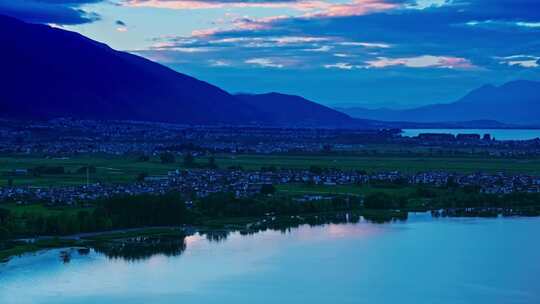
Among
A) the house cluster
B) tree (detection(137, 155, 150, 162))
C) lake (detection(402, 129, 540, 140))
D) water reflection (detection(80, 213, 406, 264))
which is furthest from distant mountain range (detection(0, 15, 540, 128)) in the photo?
water reflection (detection(80, 213, 406, 264))

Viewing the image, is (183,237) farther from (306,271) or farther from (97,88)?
(97,88)

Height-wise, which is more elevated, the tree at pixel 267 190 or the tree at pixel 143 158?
the tree at pixel 143 158

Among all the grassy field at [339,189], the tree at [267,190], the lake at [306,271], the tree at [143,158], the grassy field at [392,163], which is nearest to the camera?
the lake at [306,271]

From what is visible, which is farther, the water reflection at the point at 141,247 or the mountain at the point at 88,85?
the mountain at the point at 88,85

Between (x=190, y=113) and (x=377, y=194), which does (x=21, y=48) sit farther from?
(x=377, y=194)

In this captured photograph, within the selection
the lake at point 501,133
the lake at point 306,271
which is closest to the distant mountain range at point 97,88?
the lake at point 501,133

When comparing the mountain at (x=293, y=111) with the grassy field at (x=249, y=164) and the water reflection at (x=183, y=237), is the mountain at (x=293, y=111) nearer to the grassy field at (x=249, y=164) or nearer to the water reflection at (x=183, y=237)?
the grassy field at (x=249, y=164)

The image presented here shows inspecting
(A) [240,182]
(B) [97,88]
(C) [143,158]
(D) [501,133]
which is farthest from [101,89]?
(A) [240,182]

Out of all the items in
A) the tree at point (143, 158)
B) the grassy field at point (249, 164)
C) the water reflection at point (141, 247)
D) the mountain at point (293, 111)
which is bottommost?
the water reflection at point (141, 247)
